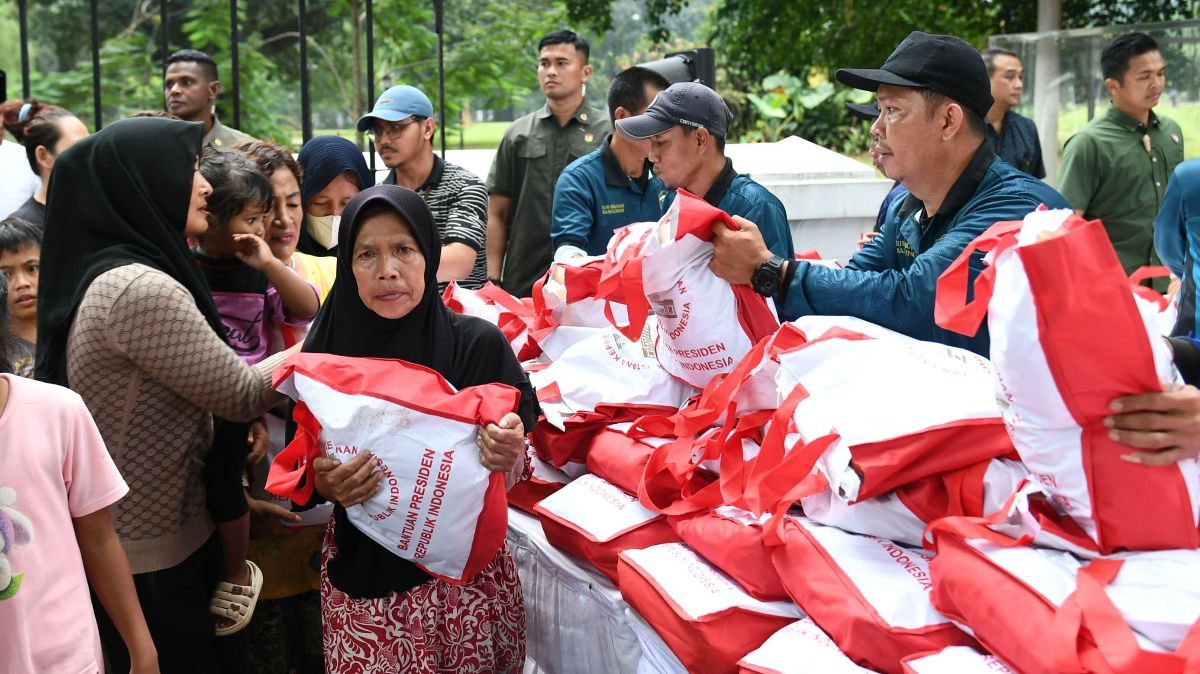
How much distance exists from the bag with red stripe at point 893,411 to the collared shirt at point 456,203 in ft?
6.93

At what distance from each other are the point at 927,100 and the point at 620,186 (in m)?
2.03

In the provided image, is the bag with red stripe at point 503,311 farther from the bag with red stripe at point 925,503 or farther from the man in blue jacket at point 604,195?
the bag with red stripe at point 925,503

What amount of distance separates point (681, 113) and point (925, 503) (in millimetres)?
1474

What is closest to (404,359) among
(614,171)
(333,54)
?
(614,171)

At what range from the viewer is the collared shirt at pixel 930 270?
238 cm

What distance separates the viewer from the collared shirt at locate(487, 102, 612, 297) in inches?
210

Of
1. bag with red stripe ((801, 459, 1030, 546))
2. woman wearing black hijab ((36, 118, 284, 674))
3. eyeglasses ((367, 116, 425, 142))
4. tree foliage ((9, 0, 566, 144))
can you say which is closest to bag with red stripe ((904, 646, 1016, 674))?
bag with red stripe ((801, 459, 1030, 546))

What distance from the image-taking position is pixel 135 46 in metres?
13.2

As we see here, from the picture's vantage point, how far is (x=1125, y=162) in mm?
5648

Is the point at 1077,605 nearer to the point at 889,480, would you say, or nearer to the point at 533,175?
the point at 889,480

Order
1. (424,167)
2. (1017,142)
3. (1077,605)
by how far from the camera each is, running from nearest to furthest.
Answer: (1077,605), (424,167), (1017,142)

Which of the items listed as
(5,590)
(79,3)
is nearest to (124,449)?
(5,590)

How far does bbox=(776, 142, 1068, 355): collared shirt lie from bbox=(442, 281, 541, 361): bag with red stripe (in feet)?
3.98

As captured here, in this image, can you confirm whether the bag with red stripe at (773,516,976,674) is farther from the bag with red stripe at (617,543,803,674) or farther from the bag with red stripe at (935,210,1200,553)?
the bag with red stripe at (935,210,1200,553)
